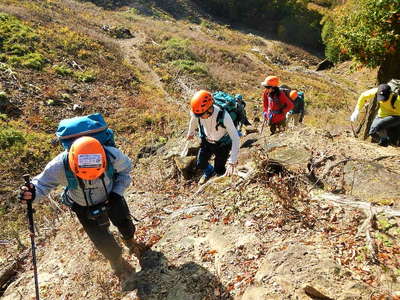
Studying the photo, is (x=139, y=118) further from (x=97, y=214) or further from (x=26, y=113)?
(x=97, y=214)

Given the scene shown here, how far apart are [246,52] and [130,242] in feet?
112

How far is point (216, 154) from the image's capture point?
6.01 m

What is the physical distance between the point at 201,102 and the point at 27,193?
105 inches

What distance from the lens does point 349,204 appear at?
403 cm

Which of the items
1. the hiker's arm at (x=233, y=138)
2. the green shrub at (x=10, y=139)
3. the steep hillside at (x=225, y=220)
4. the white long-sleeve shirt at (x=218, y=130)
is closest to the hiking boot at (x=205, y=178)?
the steep hillside at (x=225, y=220)

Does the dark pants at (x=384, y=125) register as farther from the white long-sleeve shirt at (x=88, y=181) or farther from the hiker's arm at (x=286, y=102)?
the white long-sleeve shirt at (x=88, y=181)

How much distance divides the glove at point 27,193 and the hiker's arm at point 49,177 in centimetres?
4

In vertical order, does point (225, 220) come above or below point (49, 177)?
below

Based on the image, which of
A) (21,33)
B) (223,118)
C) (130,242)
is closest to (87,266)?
(130,242)

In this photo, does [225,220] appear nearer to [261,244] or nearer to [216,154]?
[261,244]

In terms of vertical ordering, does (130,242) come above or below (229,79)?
above

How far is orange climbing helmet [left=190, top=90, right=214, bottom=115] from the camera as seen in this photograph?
4.91 meters

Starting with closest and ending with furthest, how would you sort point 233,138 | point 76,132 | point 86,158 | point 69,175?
point 86,158
point 76,132
point 69,175
point 233,138

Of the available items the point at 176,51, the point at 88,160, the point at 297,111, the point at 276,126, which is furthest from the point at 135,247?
the point at 176,51
